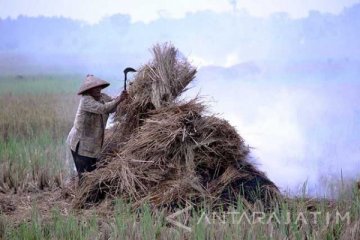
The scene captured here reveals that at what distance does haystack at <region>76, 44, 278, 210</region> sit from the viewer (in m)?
4.51

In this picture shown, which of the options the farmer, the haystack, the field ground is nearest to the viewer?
the field ground

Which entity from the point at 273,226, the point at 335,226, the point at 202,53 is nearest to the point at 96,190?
the point at 273,226

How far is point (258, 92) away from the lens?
6.30 m

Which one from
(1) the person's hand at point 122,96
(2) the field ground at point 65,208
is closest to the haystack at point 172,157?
(1) the person's hand at point 122,96

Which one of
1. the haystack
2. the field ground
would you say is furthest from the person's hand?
the field ground

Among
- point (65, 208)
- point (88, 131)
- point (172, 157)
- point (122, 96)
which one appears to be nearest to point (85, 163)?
point (88, 131)

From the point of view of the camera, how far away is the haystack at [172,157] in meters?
4.51

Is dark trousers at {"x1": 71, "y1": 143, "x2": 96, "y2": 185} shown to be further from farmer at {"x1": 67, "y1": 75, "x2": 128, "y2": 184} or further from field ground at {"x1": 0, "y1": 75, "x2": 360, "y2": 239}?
field ground at {"x1": 0, "y1": 75, "x2": 360, "y2": 239}

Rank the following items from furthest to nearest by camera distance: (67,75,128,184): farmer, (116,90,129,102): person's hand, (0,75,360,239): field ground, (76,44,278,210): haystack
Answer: (67,75,128,184): farmer < (116,90,129,102): person's hand < (76,44,278,210): haystack < (0,75,360,239): field ground

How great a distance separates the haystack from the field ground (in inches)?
7.3

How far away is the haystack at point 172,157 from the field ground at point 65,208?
0.19 meters

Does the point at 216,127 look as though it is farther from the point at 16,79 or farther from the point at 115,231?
the point at 16,79

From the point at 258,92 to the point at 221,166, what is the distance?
1806mm

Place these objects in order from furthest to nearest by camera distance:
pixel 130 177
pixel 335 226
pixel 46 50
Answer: pixel 46 50
pixel 130 177
pixel 335 226
